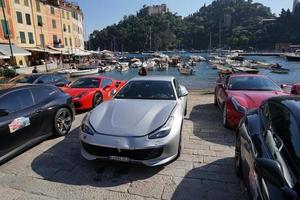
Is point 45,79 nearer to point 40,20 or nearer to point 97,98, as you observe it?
point 97,98

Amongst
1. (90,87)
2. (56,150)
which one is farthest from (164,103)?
(90,87)

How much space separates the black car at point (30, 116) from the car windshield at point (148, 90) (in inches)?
57.7

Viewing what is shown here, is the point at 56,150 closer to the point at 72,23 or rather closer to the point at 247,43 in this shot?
the point at 72,23

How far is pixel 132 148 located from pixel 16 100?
256cm

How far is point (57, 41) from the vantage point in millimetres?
44312

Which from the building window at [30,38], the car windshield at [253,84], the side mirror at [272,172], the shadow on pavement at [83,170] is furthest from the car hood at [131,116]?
the building window at [30,38]

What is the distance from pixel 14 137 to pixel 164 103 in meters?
2.78

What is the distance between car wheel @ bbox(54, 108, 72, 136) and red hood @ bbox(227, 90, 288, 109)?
161 inches

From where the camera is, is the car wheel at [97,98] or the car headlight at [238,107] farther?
the car wheel at [97,98]

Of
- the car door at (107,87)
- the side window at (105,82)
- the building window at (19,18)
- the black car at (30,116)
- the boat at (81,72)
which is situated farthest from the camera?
the building window at (19,18)

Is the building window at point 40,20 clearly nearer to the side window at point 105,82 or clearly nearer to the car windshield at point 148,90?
the side window at point 105,82

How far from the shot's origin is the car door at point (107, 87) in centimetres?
893

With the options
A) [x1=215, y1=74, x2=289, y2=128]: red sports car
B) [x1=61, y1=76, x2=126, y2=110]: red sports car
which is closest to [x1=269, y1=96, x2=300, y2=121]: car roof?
[x1=215, y1=74, x2=289, y2=128]: red sports car

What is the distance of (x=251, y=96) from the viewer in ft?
18.9
